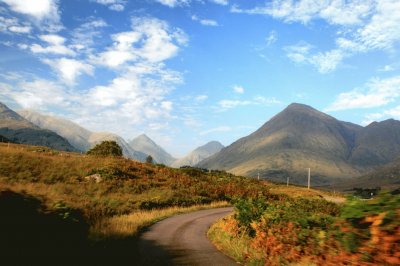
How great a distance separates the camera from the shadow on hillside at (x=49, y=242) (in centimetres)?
1113

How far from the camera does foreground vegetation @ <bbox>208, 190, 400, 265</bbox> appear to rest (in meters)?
8.54

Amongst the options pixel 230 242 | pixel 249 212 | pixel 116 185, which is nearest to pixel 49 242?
pixel 230 242

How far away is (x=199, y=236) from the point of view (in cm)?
2228

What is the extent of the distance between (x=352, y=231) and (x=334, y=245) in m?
1.06

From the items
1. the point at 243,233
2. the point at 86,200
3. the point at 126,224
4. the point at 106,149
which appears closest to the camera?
the point at 243,233

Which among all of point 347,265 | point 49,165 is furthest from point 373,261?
point 49,165

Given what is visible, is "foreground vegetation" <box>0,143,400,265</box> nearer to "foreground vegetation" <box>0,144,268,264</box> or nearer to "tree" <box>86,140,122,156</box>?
"foreground vegetation" <box>0,144,268,264</box>

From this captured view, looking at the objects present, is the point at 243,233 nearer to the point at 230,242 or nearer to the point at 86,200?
the point at 230,242

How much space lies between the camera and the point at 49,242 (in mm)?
12562

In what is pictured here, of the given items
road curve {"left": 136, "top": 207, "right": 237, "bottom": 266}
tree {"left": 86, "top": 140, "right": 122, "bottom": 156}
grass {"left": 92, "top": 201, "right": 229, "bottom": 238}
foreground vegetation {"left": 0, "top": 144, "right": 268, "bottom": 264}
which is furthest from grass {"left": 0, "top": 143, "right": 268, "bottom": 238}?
tree {"left": 86, "top": 140, "right": 122, "bottom": 156}

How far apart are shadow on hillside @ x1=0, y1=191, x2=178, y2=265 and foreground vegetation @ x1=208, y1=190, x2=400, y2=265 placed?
3.65 metres

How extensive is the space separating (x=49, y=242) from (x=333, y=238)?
8.42 m

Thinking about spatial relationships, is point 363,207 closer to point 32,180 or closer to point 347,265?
point 347,265

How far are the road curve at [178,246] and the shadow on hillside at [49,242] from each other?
81 millimetres
